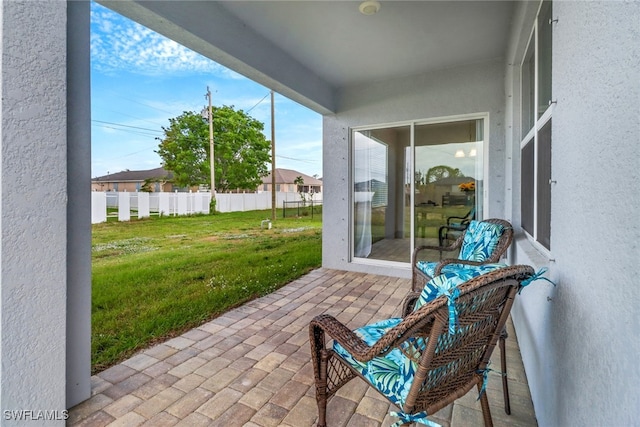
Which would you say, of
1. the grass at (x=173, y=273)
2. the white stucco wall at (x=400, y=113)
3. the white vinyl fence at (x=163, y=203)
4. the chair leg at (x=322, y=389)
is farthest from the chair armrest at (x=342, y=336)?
the white vinyl fence at (x=163, y=203)

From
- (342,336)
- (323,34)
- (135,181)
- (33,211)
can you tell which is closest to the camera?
(342,336)

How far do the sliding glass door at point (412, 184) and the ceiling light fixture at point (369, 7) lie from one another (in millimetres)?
1841

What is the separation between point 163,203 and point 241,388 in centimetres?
787

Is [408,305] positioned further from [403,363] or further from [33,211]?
[33,211]

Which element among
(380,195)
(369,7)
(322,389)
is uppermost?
(369,7)

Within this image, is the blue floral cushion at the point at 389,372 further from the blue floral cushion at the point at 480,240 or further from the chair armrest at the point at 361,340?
the blue floral cushion at the point at 480,240

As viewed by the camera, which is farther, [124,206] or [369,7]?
[124,206]

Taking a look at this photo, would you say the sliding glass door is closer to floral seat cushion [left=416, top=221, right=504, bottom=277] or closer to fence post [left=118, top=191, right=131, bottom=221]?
floral seat cushion [left=416, top=221, right=504, bottom=277]

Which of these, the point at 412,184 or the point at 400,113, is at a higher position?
the point at 400,113

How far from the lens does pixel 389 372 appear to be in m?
1.28

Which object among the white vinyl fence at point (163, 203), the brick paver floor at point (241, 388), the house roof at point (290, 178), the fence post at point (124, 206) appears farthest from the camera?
the house roof at point (290, 178)

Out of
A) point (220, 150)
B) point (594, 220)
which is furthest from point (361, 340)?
point (220, 150)

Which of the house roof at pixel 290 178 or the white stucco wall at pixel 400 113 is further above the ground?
the house roof at pixel 290 178

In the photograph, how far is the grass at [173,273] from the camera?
2.77 meters
